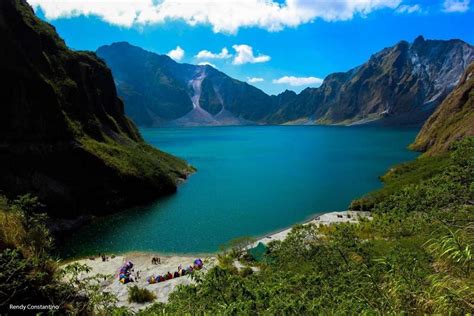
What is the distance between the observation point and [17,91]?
69.6 metres

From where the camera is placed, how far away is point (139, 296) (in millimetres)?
36250

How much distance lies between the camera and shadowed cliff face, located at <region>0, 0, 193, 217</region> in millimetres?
66062

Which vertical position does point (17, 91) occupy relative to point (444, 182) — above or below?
above

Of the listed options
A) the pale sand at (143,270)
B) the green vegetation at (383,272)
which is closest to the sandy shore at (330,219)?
the pale sand at (143,270)

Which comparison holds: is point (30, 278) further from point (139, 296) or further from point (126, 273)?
point (126, 273)

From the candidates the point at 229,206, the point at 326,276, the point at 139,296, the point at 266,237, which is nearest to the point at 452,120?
the point at 229,206

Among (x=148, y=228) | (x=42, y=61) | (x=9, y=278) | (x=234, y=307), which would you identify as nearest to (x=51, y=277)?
(x=9, y=278)

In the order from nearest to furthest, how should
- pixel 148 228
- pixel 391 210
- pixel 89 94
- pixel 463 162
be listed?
1. pixel 463 162
2. pixel 391 210
3. pixel 148 228
4. pixel 89 94

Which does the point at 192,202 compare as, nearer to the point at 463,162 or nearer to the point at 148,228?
the point at 148,228

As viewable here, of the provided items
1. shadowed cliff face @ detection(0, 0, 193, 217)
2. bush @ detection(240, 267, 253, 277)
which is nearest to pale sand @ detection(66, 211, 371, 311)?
bush @ detection(240, 267, 253, 277)

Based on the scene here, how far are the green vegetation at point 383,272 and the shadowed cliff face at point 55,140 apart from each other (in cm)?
4148

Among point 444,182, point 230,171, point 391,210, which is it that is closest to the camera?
point 444,182

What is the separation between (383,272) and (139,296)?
24233 millimetres

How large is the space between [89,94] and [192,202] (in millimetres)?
51544
